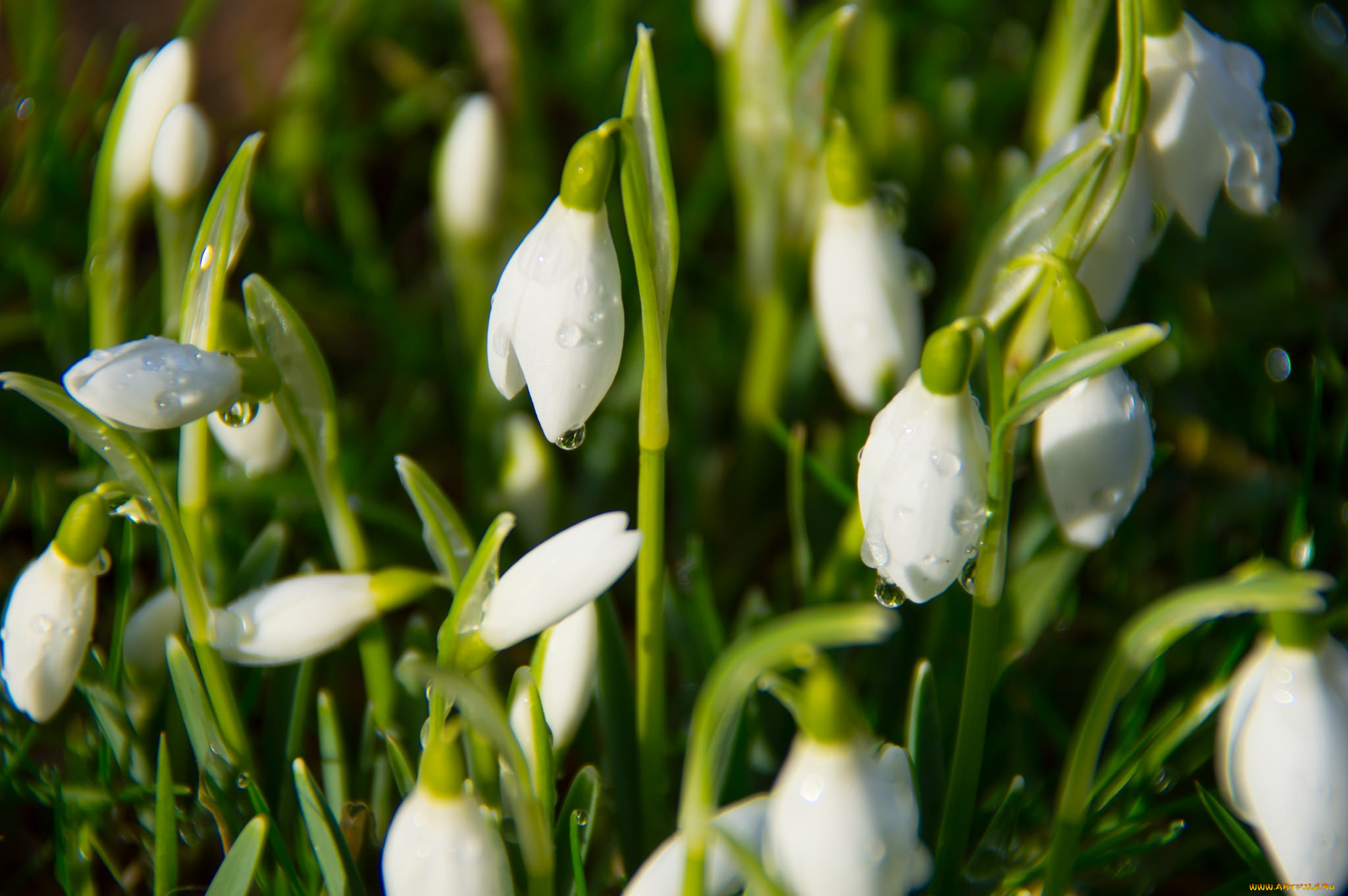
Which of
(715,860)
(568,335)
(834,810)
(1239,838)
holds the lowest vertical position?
(1239,838)

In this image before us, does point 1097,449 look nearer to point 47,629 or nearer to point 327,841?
point 327,841

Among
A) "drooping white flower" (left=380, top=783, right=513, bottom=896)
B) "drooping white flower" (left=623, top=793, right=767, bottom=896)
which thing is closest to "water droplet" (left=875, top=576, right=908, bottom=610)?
"drooping white flower" (left=623, top=793, right=767, bottom=896)

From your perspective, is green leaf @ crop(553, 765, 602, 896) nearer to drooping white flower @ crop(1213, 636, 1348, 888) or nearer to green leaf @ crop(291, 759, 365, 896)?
green leaf @ crop(291, 759, 365, 896)

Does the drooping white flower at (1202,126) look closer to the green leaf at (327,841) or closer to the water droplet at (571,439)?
the water droplet at (571,439)

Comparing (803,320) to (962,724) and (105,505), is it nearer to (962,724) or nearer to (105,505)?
(962,724)

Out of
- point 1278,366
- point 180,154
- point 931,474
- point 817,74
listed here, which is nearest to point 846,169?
point 817,74

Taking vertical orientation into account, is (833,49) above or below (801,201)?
above

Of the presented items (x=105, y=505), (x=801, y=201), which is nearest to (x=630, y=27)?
(x=801, y=201)
